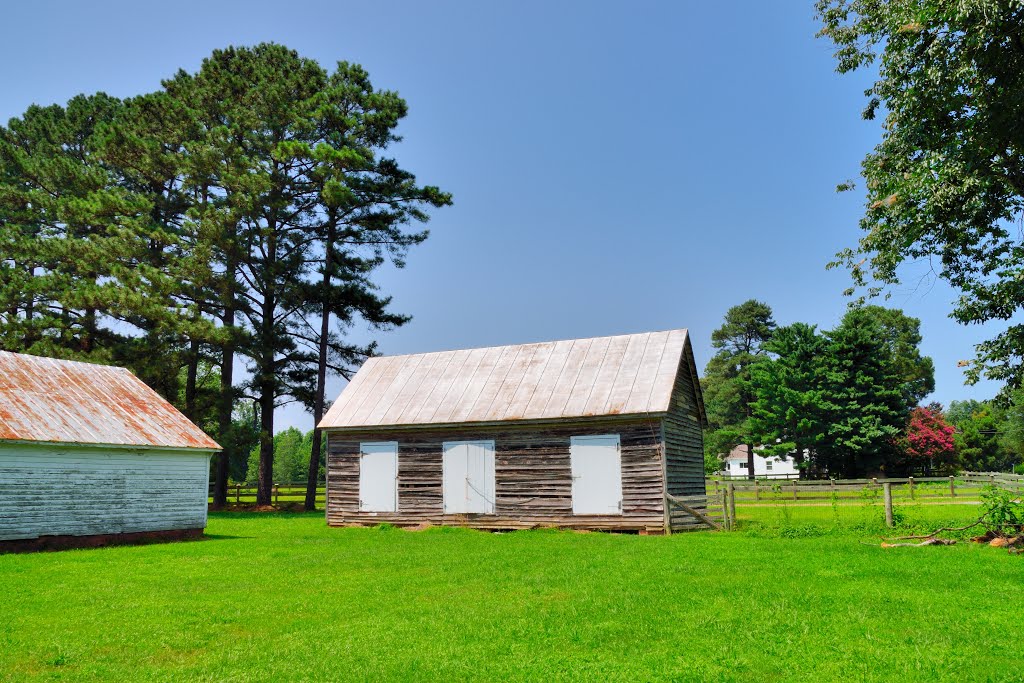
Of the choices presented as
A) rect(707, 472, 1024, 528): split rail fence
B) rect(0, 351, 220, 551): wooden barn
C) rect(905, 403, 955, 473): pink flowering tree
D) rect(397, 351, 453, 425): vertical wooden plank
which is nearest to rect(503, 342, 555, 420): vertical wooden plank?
rect(397, 351, 453, 425): vertical wooden plank

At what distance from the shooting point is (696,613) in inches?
374

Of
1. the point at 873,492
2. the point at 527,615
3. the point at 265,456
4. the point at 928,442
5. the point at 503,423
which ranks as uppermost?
the point at 503,423

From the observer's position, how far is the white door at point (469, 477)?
919 inches

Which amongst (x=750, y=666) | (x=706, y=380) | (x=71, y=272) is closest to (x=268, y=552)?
(x=750, y=666)

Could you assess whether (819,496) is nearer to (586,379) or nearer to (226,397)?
(586,379)

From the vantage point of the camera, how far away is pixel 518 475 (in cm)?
2305

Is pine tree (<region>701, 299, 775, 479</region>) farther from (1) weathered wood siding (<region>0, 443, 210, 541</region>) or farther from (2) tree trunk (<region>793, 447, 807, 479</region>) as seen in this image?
(1) weathered wood siding (<region>0, 443, 210, 541</region>)

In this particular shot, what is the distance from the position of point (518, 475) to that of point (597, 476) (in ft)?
8.46

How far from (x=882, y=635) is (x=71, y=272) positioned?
130ft

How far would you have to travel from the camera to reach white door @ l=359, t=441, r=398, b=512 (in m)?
24.8

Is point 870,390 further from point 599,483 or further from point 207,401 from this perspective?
point 207,401

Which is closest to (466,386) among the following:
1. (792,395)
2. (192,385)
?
(192,385)

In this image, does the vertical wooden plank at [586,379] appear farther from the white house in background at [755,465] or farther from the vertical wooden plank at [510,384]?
the white house in background at [755,465]

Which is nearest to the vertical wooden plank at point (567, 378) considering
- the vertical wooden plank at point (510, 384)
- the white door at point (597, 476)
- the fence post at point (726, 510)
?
the white door at point (597, 476)
